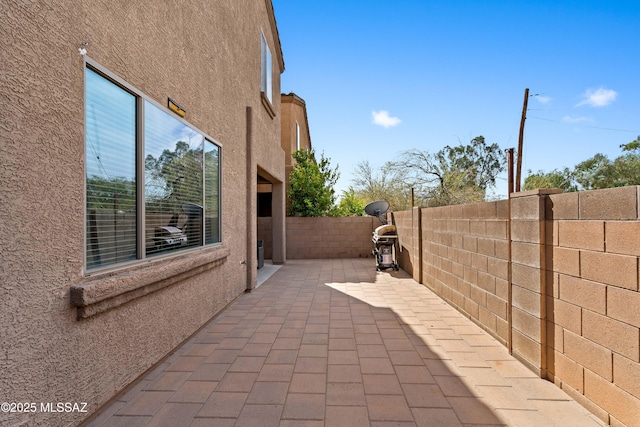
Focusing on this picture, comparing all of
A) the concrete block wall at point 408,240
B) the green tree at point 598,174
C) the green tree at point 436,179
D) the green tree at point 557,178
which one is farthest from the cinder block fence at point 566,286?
the green tree at point 557,178

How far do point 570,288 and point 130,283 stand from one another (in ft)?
10.8

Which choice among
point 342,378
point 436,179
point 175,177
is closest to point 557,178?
point 436,179

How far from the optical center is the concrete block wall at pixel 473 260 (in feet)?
12.1

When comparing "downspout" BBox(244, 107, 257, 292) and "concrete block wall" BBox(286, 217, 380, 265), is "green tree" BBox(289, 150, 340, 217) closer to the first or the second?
"concrete block wall" BBox(286, 217, 380, 265)

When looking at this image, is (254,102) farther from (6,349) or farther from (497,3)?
(497,3)

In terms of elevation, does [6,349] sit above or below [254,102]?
below

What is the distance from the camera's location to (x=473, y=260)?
14.8 feet

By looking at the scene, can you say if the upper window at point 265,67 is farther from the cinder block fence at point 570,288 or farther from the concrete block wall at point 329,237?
the cinder block fence at point 570,288

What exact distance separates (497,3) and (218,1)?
368 inches

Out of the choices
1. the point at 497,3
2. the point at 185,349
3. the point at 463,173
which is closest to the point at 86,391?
the point at 185,349

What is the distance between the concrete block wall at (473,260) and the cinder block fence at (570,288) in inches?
0.8

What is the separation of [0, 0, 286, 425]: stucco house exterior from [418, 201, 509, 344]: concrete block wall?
10.9ft

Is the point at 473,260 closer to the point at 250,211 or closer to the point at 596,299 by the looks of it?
the point at 596,299

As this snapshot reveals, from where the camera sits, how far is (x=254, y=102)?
704 centimetres
